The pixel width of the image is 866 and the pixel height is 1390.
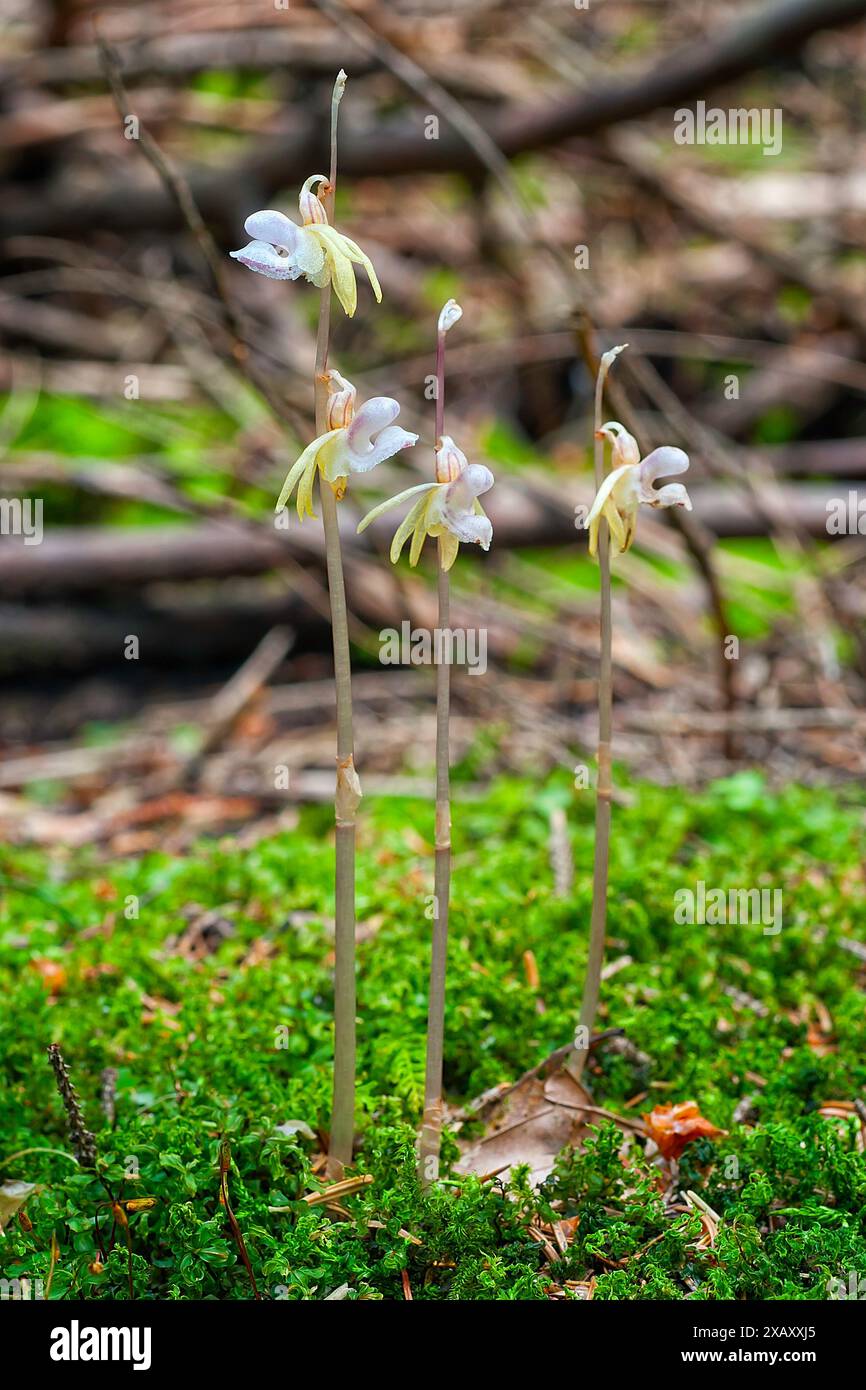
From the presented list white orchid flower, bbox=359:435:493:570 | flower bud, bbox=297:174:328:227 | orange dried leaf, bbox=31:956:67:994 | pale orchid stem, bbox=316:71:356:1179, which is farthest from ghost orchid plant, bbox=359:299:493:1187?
orange dried leaf, bbox=31:956:67:994

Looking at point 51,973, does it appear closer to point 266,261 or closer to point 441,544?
point 441,544

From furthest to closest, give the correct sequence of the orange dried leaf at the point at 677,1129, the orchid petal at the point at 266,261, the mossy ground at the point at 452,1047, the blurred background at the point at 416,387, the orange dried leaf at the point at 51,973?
1. the blurred background at the point at 416,387
2. the orange dried leaf at the point at 51,973
3. the orange dried leaf at the point at 677,1129
4. the mossy ground at the point at 452,1047
5. the orchid petal at the point at 266,261

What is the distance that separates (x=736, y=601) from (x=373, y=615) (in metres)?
1.54

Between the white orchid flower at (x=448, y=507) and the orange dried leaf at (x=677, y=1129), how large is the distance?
1.06 m

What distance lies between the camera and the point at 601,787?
2027 mm

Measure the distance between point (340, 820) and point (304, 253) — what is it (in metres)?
0.82

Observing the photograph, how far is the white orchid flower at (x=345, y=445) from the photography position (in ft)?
5.59

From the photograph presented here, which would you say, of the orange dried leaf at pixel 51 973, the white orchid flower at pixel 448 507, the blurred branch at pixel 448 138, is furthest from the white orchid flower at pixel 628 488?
the blurred branch at pixel 448 138

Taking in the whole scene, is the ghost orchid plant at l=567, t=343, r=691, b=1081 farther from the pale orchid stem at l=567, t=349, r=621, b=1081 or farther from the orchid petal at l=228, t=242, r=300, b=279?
the orchid petal at l=228, t=242, r=300, b=279

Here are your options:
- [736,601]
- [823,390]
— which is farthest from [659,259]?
[736,601]

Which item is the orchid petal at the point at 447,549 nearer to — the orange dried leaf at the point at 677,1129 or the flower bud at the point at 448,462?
the flower bud at the point at 448,462

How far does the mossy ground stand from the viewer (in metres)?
1.86

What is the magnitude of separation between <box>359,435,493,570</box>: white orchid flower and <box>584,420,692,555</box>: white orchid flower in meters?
0.18

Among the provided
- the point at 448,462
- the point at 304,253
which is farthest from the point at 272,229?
the point at 448,462
